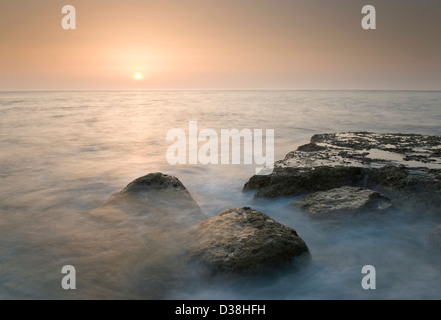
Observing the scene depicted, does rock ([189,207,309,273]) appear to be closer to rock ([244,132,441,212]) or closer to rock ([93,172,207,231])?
rock ([93,172,207,231])

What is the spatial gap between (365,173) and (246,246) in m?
3.13

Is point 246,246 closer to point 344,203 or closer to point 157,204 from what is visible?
point 344,203

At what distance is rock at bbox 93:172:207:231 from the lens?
464 centimetres

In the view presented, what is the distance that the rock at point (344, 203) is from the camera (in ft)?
14.3

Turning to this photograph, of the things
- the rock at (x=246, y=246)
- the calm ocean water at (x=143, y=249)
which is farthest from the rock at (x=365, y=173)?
the rock at (x=246, y=246)

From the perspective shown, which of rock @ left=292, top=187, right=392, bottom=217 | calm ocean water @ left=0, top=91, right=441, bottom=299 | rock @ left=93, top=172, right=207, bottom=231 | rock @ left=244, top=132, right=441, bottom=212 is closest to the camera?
calm ocean water @ left=0, top=91, right=441, bottom=299

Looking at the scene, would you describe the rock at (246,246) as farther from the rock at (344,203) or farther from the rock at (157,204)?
the rock at (344,203)

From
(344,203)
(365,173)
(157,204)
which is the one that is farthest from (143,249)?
(365,173)

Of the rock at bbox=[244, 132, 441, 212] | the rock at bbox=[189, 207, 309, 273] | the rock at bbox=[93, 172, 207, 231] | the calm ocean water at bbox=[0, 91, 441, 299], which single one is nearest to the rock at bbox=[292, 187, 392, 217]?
the calm ocean water at bbox=[0, 91, 441, 299]

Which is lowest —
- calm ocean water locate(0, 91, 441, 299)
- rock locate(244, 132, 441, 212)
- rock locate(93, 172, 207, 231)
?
calm ocean water locate(0, 91, 441, 299)

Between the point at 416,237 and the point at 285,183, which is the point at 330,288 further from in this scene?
the point at 285,183

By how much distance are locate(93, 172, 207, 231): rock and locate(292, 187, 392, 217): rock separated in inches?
59.8

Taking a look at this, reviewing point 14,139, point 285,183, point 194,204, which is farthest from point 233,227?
point 14,139

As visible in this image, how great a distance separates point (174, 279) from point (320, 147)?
16.7 ft
